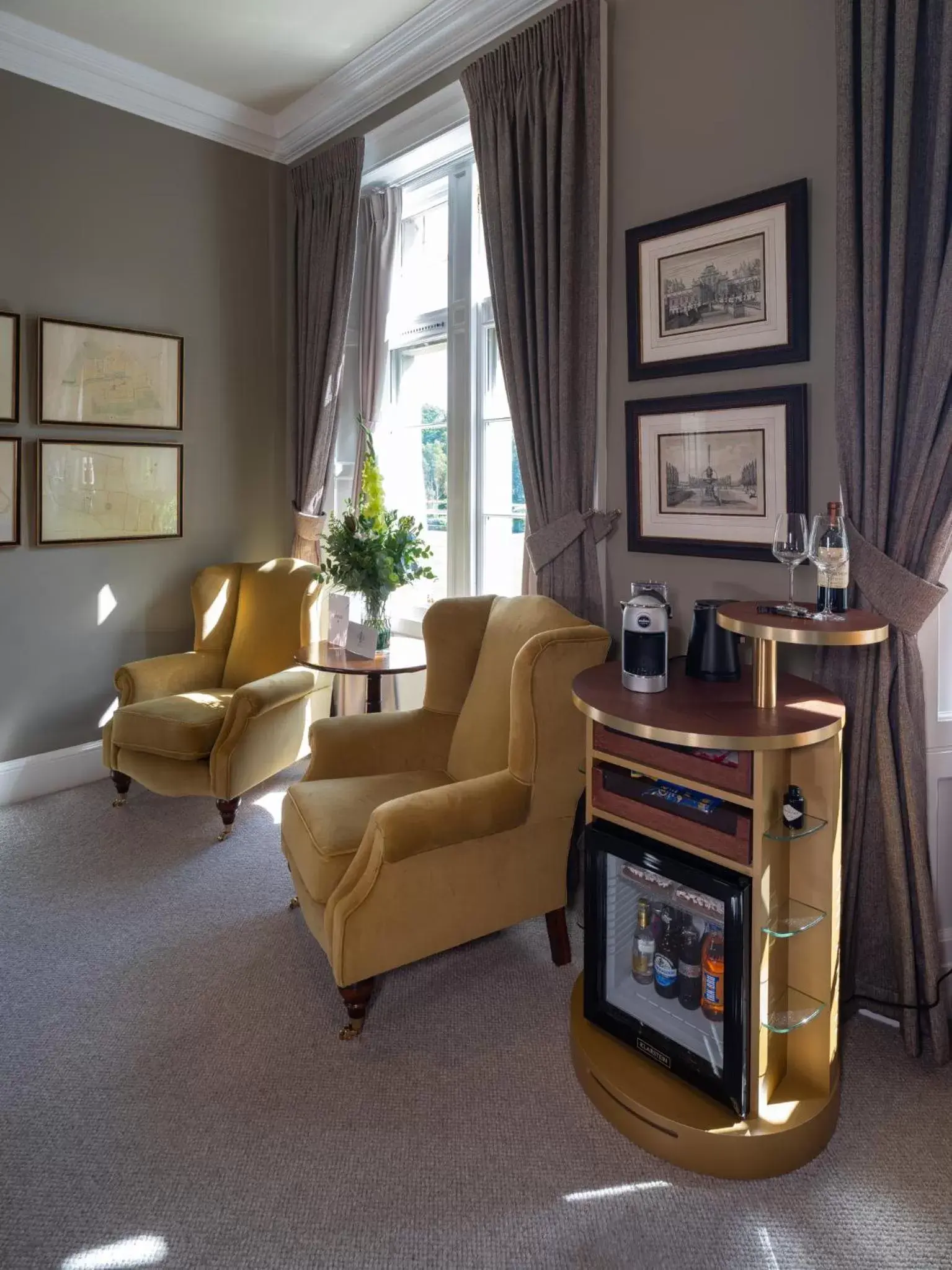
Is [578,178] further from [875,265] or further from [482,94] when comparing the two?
[875,265]

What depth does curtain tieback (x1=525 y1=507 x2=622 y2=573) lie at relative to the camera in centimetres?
280

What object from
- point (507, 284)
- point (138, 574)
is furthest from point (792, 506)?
point (138, 574)

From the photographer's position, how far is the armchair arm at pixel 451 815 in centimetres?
205

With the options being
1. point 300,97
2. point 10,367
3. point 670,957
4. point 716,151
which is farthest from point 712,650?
point 300,97

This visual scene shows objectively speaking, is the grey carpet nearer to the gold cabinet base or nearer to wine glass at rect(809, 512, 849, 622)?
the gold cabinet base

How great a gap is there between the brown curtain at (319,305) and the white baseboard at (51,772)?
146 centimetres

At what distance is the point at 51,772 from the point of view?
12.7ft

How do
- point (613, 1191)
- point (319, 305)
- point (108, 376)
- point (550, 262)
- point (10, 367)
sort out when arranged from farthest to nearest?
point (319, 305), point (108, 376), point (10, 367), point (550, 262), point (613, 1191)

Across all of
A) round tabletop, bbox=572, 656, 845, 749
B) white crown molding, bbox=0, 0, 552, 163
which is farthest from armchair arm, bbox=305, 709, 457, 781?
white crown molding, bbox=0, 0, 552, 163

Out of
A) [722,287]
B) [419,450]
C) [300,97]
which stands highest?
[300,97]

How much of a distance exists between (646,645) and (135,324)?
326cm

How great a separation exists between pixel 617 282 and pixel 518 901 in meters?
2.02

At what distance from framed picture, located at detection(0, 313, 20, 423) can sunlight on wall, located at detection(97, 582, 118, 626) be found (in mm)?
855

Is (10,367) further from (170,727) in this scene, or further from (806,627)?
(806,627)
